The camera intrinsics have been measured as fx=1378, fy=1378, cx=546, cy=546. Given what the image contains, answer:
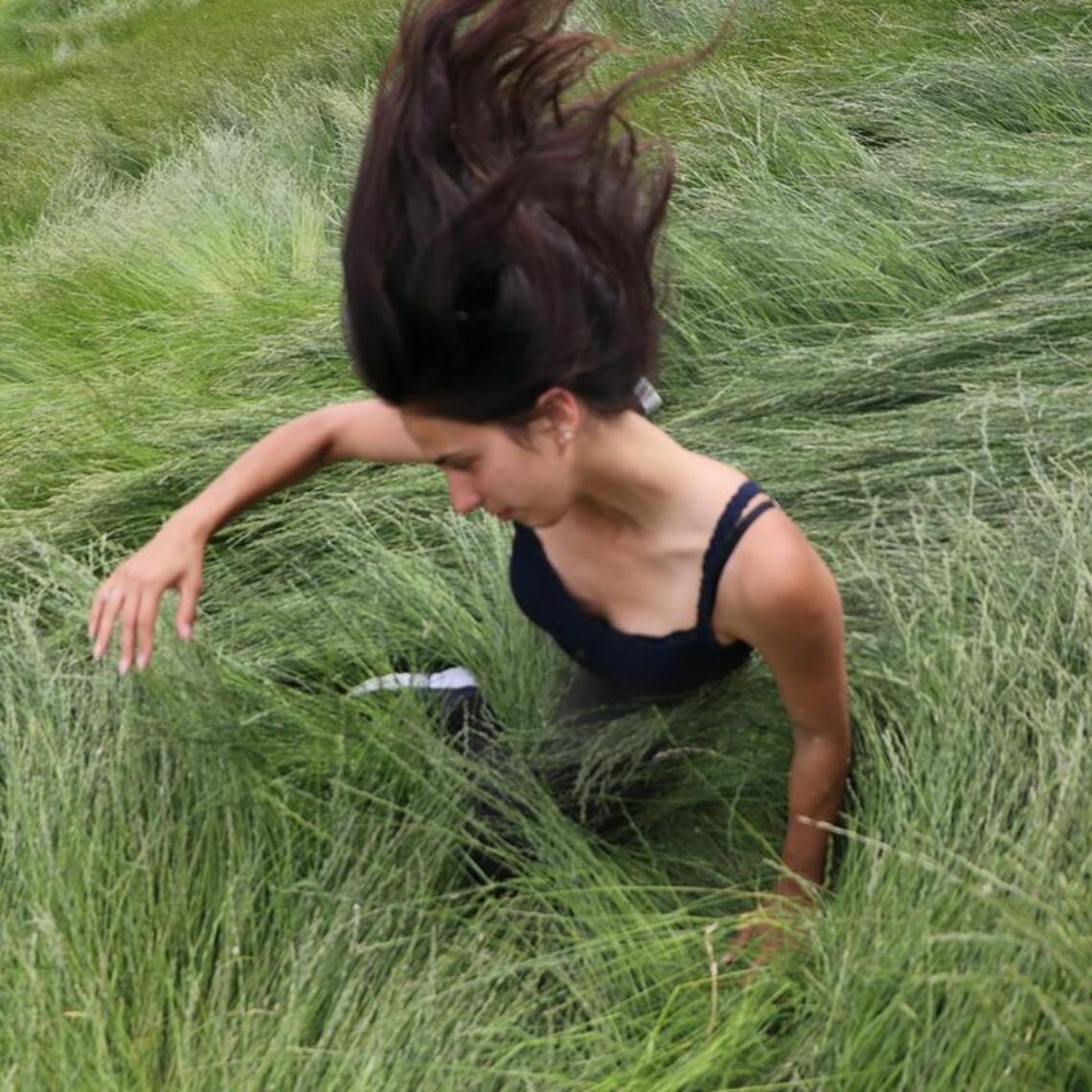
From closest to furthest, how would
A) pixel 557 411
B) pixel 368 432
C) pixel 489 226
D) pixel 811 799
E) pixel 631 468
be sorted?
pixel 489 226, pixel 557 411, pixel 631 468, pixel 811 799, pixel 368 432

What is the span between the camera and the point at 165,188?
4.18 m

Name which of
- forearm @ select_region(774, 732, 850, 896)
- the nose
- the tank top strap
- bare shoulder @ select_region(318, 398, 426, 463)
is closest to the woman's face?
the nose

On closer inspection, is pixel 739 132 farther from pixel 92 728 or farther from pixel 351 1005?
pixel 351 1005

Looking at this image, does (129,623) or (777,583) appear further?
(129,623)

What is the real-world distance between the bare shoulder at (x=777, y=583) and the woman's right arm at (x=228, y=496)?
1.21ft

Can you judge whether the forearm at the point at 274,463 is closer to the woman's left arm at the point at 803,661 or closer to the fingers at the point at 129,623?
the fingers at the point at 129,623

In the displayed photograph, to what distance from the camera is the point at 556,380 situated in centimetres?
108

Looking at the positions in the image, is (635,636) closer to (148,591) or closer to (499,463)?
(499,463)

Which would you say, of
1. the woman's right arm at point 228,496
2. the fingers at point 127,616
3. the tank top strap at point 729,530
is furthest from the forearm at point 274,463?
the tank top strap at point 729,530

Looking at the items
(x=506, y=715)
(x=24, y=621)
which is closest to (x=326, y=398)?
(x=24, y=621)

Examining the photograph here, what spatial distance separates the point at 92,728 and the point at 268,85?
16.0 feet

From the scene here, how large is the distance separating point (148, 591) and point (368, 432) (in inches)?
11.3

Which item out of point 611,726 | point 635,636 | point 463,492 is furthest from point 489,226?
point 611,726

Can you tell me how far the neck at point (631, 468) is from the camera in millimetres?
1193
